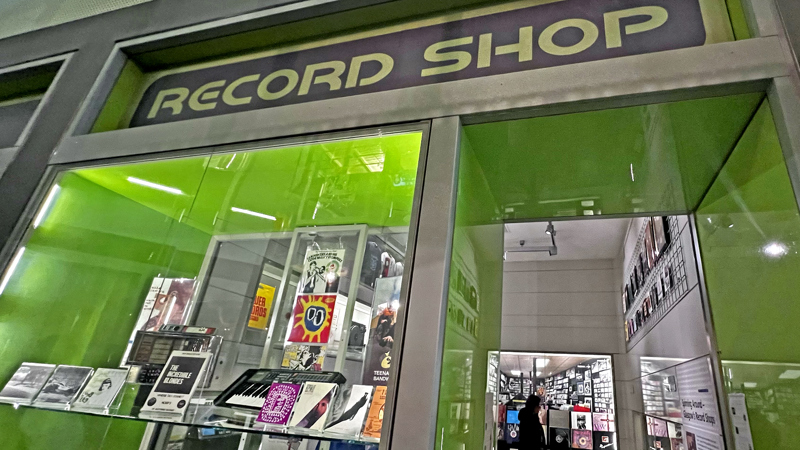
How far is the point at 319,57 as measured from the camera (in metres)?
1.58

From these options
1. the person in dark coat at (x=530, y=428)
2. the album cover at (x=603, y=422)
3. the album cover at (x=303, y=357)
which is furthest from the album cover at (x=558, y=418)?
the album cover at (x=303, y=357)

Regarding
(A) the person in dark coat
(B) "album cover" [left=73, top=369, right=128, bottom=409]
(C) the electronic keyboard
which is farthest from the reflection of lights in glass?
(A) the person in dark coat

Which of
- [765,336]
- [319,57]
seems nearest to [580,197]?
[765,336]

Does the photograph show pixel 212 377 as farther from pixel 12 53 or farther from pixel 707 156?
pixel 12 53

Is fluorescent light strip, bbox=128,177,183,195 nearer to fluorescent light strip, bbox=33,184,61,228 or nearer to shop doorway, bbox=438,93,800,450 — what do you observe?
fluorescent light strip, bbox=33,184,61,228

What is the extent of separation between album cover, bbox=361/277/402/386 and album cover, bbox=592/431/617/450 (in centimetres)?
606

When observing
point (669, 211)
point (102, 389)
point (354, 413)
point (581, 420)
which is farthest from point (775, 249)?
point (581, 420)

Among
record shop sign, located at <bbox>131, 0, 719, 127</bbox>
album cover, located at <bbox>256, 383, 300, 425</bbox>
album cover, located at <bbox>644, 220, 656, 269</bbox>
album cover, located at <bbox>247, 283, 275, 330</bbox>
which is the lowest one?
album cover, located at <bbox>256, 383, 300, 425</bbox>

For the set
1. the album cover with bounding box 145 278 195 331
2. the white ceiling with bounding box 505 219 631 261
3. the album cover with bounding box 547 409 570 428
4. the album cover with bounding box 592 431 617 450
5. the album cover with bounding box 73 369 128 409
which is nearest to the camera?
the album cover with bounding box 73 369 128 409

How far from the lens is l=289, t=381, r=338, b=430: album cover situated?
1099 millimetres

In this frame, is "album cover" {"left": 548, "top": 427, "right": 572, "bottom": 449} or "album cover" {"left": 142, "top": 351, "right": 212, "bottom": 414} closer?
"album cover" {"left": 142, "top": 351, "right": 212, "bottom": 414}

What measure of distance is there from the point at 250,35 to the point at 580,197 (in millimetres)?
1401

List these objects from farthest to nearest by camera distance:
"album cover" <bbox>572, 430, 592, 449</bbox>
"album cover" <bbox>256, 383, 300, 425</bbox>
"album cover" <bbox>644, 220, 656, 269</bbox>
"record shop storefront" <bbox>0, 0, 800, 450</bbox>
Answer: "album cover" <bbox>572, 430, 592, 449</bbox> < "album cover" <bbox>644, 220, 656, 269</bbox> < "album cover" <bbox>256, 383, 300, 425</bbox> < "record shop storefront" <bbox>0, 0, 800, 450</bbox>

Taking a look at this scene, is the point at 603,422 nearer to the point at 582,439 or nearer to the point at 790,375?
the point at 582,439
